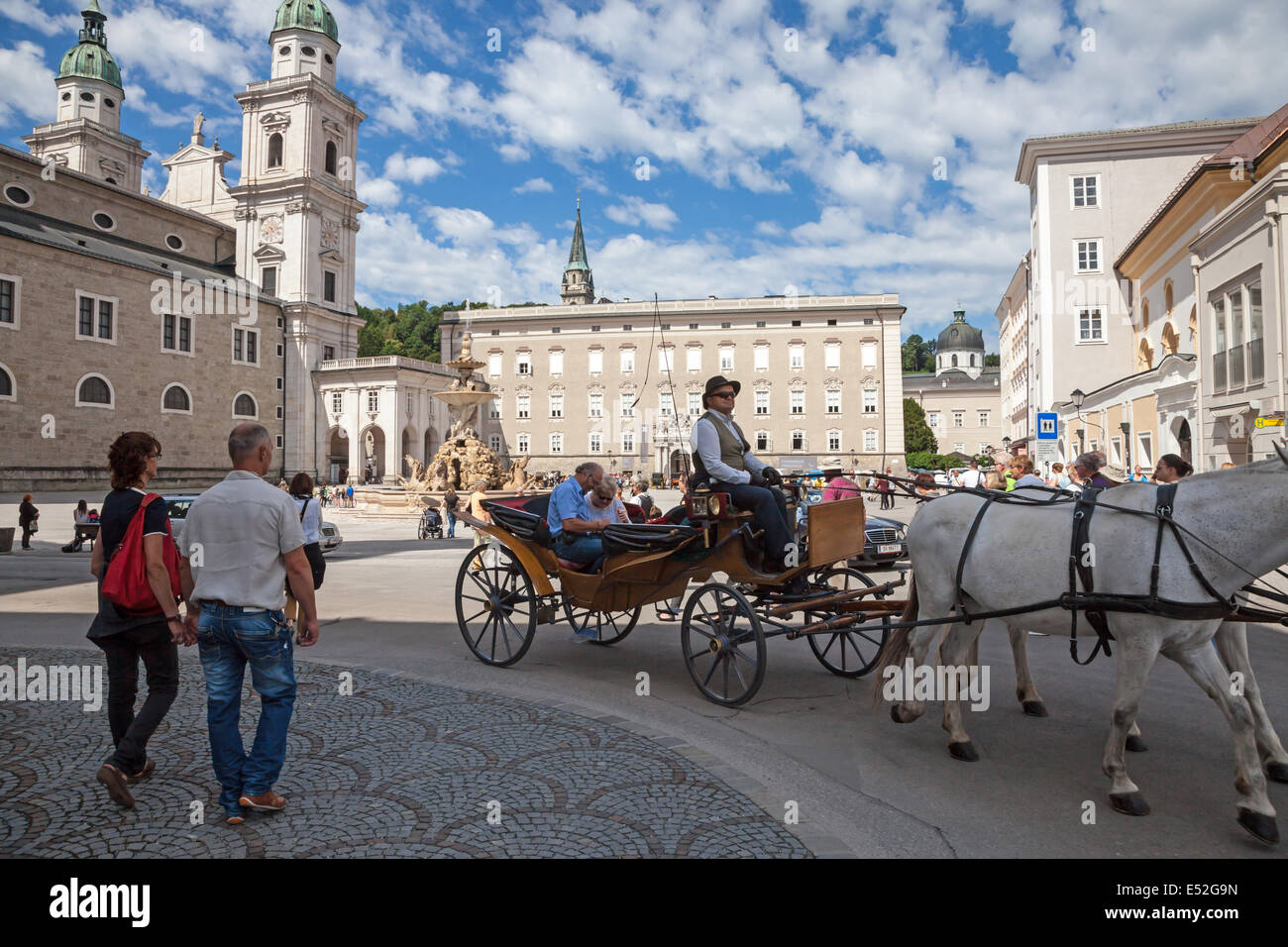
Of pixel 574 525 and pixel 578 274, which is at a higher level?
pixel 578 274

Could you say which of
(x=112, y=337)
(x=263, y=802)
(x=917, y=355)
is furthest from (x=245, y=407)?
(x=917, y=355)

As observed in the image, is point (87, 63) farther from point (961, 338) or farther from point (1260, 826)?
point (961, 338)

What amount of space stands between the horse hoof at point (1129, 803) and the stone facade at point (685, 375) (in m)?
59.7

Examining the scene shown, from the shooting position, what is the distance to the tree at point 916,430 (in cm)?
8144

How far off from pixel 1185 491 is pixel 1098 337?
109 ft

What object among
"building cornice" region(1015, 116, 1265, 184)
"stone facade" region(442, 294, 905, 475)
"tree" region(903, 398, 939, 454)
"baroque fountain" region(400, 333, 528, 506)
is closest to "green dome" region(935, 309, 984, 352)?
"tree" region(903, 398, 939, 454)

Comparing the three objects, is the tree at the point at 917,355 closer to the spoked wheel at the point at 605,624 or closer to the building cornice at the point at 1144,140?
the building cornice at the point at 1144,140

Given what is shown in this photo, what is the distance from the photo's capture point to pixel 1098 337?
1271 inches

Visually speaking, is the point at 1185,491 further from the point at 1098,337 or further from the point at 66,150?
the point at 66,150

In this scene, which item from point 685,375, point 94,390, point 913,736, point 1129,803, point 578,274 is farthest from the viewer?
point 578,274

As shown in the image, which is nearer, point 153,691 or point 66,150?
point 153,691

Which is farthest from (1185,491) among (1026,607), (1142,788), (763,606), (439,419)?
(439,419)

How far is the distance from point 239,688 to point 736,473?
11.9 ft

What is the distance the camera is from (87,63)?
6084 centimetres
